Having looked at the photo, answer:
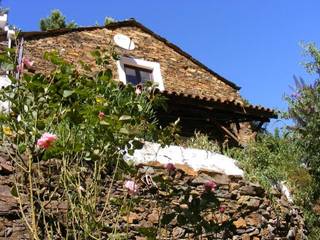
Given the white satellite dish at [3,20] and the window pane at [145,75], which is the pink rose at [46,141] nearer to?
the white satellite dish at [3,20]

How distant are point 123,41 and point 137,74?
110cm

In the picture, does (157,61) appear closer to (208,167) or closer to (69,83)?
(208,167)

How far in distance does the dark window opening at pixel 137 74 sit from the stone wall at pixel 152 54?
1.15ft

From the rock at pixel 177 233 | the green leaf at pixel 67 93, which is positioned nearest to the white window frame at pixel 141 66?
the rock at pixel 177 233

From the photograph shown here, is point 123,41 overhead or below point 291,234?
overhead

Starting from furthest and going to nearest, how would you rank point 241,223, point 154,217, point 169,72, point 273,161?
point 169,72 → point 273,161 → point 241,223 → point 154,217

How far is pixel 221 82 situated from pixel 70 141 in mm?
10159

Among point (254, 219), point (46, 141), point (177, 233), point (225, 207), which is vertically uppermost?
point (46, 141)

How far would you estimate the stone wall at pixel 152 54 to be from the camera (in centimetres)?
1203

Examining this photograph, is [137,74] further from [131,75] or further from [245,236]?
[245,236]

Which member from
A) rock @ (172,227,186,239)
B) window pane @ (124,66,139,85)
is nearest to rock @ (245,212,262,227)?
rock @ (172,227,186,239)

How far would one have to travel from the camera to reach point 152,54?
13.5 m

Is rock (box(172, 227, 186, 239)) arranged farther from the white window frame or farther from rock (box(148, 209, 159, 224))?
the white window frame

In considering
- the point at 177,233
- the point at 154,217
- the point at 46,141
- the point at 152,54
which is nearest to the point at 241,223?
the point at 154,217
